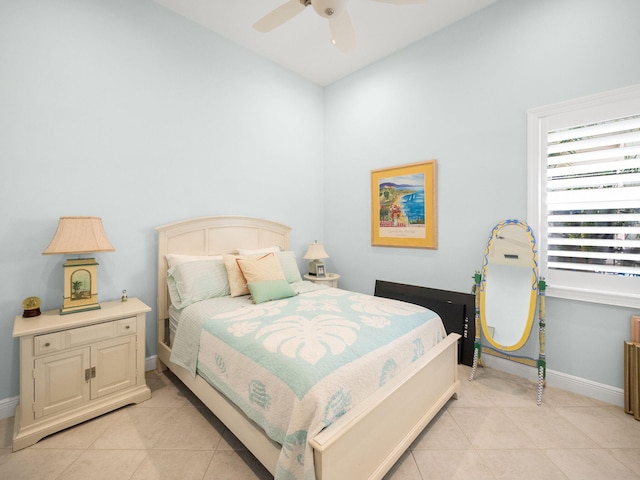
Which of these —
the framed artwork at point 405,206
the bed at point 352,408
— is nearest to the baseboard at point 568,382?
the bed at point 352,408

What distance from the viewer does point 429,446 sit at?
178 cm

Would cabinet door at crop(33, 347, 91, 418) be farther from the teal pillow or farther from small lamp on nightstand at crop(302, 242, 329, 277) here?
small lamp on nightstand at crop(302, 242, 329, 277)

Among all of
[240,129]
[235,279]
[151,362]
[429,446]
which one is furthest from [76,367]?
[240,129]

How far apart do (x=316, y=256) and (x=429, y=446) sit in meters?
2.20

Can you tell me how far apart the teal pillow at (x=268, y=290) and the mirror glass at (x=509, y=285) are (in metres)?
1.77

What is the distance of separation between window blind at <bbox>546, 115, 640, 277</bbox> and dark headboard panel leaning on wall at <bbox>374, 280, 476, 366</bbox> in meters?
0.76

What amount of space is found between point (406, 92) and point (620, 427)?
3.35 meters

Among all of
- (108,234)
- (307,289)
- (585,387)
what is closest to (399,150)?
(307,289)

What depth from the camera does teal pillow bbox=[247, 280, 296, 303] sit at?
7.90 feet

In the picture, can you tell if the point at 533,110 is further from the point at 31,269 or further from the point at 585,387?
the point at 31,269

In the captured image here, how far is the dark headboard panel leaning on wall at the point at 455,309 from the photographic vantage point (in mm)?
2746

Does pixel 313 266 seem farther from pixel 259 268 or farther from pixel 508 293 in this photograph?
pixel 508 293

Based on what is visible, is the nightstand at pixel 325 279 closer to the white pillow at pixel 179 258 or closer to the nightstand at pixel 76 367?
the white pillow at pixel 179 258

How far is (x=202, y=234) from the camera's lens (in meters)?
2.92
